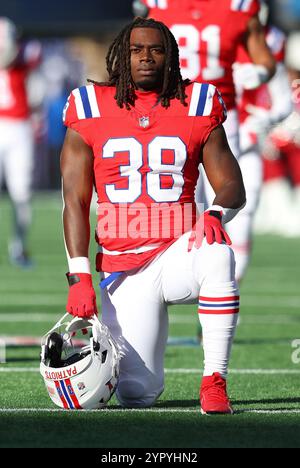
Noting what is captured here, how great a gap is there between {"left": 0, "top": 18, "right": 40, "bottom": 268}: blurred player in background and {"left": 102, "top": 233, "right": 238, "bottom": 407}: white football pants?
295 inches

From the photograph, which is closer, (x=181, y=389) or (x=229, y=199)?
(x=229, y=199)

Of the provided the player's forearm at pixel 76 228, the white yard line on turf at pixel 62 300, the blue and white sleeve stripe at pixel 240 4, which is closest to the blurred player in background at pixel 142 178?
the player's forearm at pixel 76 228

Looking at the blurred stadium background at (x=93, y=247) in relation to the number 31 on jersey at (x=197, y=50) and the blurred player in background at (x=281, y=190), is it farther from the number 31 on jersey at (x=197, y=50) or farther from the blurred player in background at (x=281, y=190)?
the number 31 on jersey at (x=197, y=50)

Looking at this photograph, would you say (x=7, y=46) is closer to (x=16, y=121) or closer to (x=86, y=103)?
(x=16, y=121)

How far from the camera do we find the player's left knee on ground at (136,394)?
480 cm

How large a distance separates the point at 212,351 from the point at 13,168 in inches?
321

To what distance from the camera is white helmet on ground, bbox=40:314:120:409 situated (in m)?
4.59

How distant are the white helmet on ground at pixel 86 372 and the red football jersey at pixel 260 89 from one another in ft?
8.08

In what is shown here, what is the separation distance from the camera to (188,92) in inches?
194

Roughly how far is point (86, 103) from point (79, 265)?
61 centimetres

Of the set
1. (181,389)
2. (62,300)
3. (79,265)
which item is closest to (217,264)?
(79,265)

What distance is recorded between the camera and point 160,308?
4.83m
